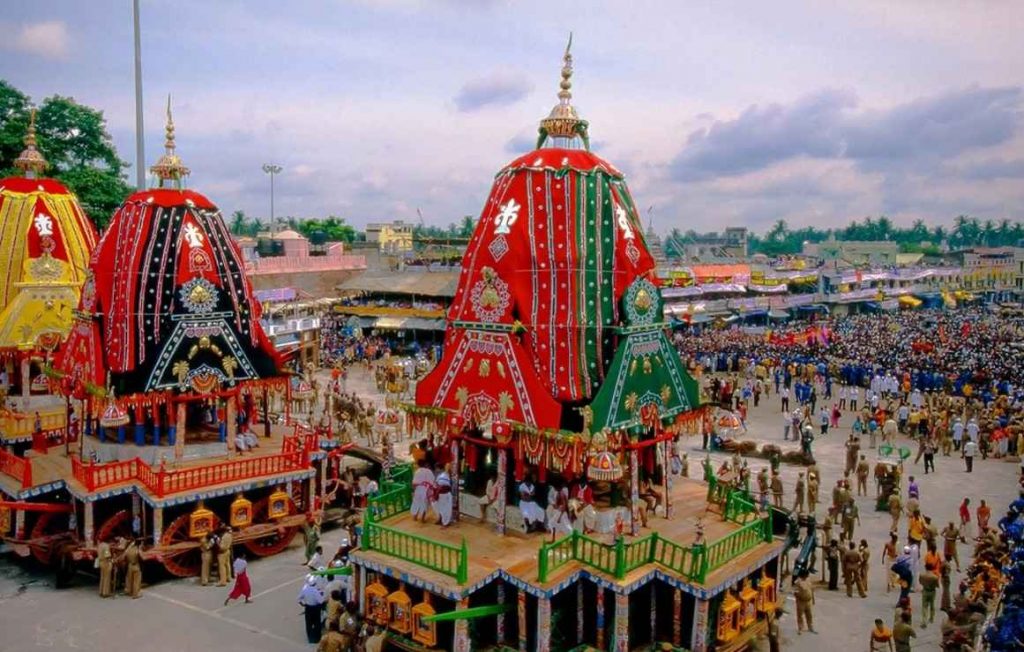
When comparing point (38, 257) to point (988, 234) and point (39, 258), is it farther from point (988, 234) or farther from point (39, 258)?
point (988, 234)

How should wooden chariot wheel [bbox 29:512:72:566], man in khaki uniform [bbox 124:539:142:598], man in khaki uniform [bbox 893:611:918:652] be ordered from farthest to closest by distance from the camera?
wooden chariot wheel [bbox 29:512:72:566], man in khaki uniform [bbox 124:539:142:598], man in khaki uniform [bbox 893:611:918:652]

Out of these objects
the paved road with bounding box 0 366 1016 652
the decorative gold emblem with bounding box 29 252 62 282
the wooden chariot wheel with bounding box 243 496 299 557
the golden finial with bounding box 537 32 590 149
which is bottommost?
the paved road with bounding box 0 366 1016 652

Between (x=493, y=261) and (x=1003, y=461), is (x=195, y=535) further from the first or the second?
(x=1003, y=461)

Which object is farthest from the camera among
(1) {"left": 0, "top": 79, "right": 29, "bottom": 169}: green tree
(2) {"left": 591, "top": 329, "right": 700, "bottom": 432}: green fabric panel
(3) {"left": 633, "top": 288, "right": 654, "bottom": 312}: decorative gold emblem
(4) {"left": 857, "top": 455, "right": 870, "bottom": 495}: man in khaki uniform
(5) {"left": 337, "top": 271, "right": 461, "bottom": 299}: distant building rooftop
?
(5) {"left": 337, "top": 271, "right": 461, "bottom": 299}: distant building rooftop

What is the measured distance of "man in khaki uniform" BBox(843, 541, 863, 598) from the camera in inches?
559

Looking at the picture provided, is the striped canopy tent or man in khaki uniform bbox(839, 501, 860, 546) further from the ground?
the striped canopy tent

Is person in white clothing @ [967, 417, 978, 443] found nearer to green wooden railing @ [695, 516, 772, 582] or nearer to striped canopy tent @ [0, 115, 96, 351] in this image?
green wooden railing @ [695, 516, 772, 582]

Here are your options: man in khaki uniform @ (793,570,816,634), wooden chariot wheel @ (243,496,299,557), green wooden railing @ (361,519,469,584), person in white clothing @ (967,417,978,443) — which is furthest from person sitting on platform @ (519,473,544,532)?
person in white clothing @ (967,417,978,443)

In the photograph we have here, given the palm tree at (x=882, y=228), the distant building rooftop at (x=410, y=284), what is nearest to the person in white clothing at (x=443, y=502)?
the distant building rooftop at (x=410, y=284)

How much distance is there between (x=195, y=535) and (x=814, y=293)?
196 feet

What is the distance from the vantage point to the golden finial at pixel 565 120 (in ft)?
43.7

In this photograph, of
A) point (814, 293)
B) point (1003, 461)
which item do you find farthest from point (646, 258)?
point (814, 293)

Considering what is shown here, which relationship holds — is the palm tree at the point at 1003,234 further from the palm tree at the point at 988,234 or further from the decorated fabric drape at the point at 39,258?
the decorated fabric drape at the point at 39,258

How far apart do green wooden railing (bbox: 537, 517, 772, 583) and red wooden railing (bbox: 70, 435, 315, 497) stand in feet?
23.9
